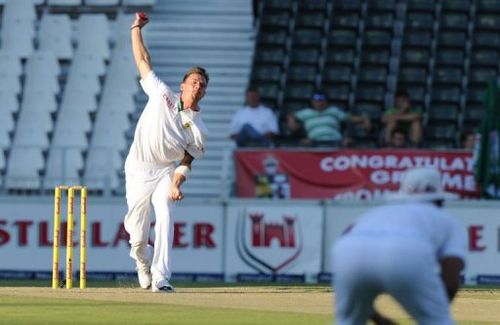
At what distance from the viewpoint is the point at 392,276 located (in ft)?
25.5

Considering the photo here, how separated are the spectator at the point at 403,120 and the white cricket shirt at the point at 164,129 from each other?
26.3ft

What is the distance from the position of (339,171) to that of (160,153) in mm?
7602

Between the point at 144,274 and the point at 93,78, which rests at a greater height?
the point at 93,78

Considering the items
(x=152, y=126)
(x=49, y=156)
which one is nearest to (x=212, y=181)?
(x=49, y=156)

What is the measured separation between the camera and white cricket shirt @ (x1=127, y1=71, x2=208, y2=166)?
559 inches

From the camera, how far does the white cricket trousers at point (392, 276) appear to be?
25.5 ft

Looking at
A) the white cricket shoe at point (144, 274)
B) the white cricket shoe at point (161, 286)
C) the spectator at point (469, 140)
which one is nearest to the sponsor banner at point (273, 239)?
the spectator at point (469, 140)

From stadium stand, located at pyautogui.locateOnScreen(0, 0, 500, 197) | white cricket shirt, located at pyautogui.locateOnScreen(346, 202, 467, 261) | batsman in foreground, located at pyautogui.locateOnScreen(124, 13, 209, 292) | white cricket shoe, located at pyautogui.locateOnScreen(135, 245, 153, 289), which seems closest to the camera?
white cricket shirt, located at pyautogui.locateOnScreen(346, 202, 467, 261)

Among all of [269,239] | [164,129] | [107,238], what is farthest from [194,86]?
[107,238]

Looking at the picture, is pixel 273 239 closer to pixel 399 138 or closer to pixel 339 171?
pixel 339 171

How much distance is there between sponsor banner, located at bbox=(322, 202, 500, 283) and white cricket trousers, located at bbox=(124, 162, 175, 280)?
6121 mm

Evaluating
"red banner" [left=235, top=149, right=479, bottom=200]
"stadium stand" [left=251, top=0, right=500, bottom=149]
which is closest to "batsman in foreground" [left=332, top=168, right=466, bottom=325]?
"red banner" [left=235, top=149, right=479, bottom=200]

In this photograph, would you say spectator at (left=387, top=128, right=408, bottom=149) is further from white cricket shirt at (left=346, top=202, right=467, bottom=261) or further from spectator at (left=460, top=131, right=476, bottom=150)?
white cricket shirt at (left=346, top=202, right=467, bottom=261)

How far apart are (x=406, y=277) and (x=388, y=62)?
1864cm
